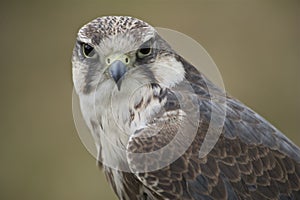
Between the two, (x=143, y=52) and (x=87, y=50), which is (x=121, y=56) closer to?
(x=143, y=52)

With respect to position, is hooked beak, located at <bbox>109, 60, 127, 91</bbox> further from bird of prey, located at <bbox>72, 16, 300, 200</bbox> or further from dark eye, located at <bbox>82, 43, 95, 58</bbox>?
dark eye, located at <bbox>82, 43, 95, 58</bbox>

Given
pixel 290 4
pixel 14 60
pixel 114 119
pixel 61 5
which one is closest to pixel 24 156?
pixel 14 60

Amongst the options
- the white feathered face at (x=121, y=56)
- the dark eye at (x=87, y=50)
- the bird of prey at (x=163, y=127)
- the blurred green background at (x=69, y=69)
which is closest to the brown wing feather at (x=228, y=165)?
the bird of prey at (x=163, y=127)

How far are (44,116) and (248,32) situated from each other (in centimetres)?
232

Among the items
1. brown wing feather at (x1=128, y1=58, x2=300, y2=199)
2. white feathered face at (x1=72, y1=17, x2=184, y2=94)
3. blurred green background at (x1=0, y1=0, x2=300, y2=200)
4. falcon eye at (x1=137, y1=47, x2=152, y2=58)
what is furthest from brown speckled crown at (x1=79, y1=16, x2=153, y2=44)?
blurred green background at (x1=0, y1=0, x2=300, y2=200)

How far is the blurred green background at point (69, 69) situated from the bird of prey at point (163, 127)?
138 inches

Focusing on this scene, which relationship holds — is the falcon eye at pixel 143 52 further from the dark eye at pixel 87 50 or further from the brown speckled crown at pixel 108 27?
the dark eye at pixel 87 50

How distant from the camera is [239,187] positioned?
3779 mm

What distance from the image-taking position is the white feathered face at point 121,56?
12.3 feet

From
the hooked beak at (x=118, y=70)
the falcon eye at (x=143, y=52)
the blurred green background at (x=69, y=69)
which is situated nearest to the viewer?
the hooked beak at (x=118, y=70)

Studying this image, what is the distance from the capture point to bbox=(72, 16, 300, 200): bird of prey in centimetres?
373

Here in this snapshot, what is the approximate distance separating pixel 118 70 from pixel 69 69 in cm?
402

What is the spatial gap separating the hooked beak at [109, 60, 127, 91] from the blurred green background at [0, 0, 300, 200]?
3.82 metres

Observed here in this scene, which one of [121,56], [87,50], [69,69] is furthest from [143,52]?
[69,69]
